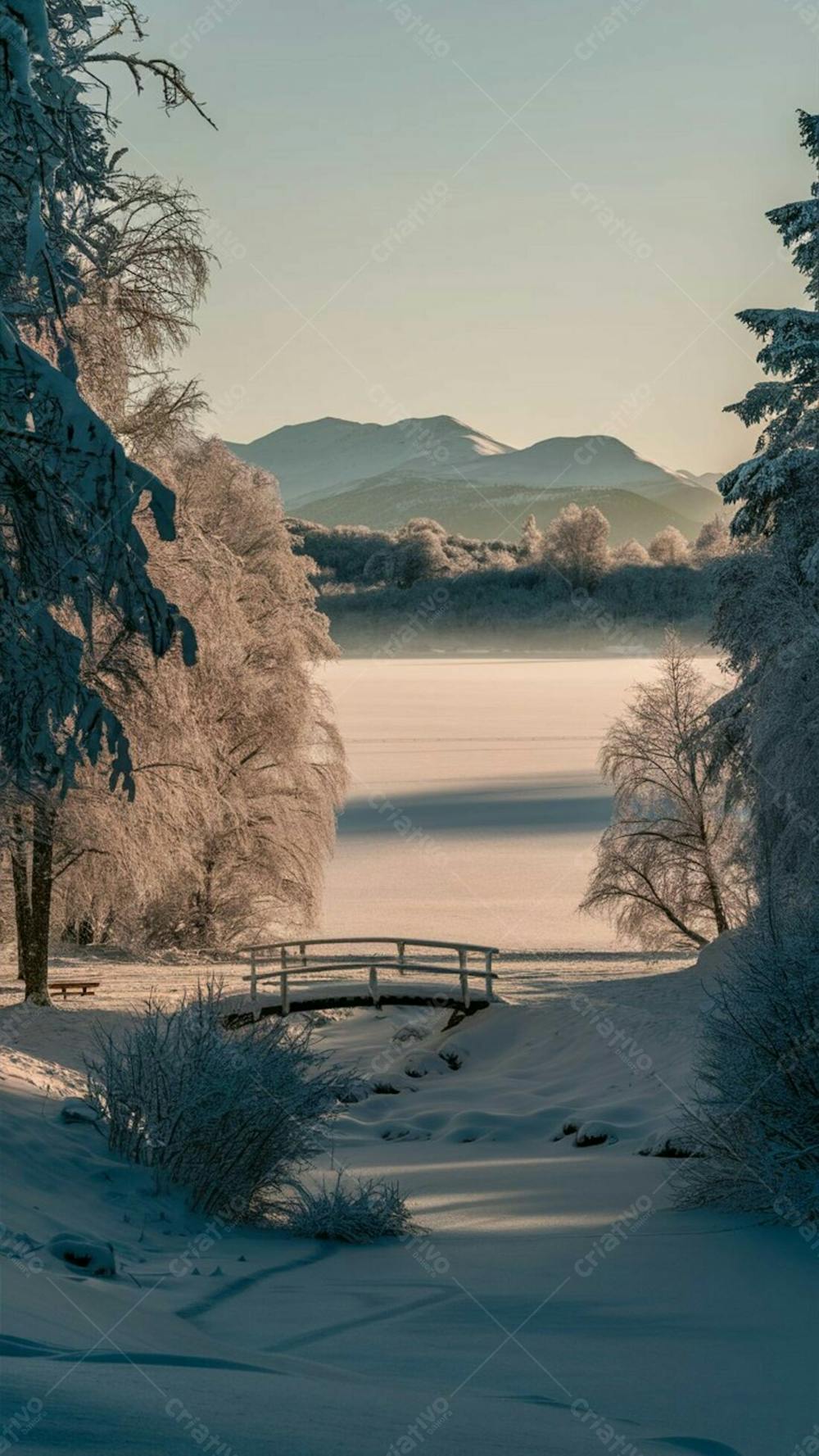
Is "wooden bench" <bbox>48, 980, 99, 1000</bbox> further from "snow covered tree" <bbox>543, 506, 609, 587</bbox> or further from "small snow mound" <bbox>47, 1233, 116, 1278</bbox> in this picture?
"snow covered tree" <bbox>543, 506, 609, 587</bbox>

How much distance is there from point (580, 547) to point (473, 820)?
88.4 m

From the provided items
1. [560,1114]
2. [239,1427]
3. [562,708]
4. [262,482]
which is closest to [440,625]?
[562,708]

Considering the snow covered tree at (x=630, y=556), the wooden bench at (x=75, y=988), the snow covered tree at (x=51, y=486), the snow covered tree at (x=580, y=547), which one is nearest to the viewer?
the snow covered tree at (x=51, y=486)

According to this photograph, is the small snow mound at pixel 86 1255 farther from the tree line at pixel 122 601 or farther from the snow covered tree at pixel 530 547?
the snow covered tree at pixel 530 547

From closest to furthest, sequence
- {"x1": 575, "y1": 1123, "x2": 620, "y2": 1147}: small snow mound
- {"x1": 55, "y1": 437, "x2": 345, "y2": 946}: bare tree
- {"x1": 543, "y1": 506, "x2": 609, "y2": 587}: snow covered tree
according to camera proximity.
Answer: {"x1": 575, "y1": 1123, "x2": 620, "y2": 1147}: small snow mound, {"x1": 55, "y1": 437, "x2": 345, "y2": 946}: bare tree, {"x1": 543, "y1": 506, "x2": 609, "y2": 587}: snow covered tree

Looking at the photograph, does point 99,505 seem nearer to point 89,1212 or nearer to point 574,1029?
point 89,1212

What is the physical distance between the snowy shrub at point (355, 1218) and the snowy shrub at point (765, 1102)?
1.96 metres

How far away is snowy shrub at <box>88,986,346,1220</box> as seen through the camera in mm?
8992

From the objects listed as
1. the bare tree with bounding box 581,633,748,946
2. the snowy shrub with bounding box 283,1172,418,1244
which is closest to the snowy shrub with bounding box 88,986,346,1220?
the snowy shrub with bounding box 283,1172,418,1244

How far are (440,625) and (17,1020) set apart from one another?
140 metres

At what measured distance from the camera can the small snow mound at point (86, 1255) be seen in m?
7.04

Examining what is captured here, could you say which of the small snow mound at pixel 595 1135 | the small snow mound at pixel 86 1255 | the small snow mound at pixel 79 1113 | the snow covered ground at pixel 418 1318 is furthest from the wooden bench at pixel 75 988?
the small snow mound at pixel 86 1255

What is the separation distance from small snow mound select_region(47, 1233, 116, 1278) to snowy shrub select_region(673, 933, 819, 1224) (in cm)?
401

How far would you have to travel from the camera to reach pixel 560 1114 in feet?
52.1
